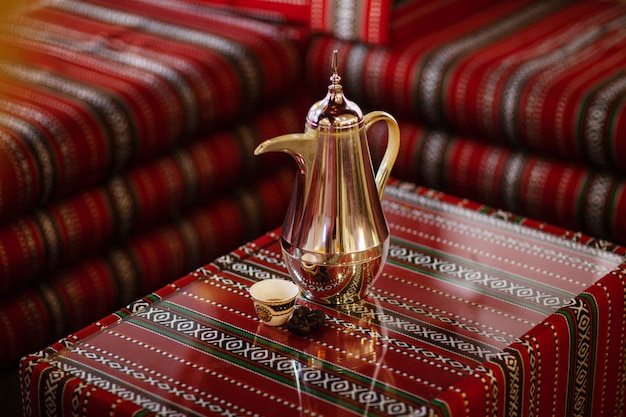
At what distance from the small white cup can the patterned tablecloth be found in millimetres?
17

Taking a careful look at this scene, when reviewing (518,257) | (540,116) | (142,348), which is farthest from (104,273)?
(540,116)

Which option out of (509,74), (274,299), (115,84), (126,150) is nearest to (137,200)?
(126,150)

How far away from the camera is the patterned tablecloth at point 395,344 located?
85cm

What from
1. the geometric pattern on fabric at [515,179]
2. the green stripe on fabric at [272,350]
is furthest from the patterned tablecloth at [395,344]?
the geometric pattern on fabric at [515,179]

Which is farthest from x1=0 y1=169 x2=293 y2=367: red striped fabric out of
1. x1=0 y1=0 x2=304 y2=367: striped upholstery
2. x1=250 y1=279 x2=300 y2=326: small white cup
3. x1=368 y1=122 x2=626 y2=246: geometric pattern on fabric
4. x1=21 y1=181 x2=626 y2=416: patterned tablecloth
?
x1=250 y1=279 x2=300 y2=326: small white cup

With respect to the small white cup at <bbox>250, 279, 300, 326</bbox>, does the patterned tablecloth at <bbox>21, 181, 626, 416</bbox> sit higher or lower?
lower

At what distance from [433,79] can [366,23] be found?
0.20 metres

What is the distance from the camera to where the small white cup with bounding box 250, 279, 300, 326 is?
37.3 inches

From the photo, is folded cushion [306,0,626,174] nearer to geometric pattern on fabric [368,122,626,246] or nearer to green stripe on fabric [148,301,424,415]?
geometric pattern on fabric [368,122,626,246]

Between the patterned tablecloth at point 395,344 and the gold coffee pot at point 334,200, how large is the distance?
0.07 m

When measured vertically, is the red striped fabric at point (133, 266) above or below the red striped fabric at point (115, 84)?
below

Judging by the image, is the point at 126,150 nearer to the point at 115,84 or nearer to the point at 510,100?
the point at 115,84

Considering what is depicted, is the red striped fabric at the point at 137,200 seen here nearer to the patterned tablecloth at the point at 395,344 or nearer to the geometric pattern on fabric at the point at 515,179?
the geometric pattern on fabric at the point at 515,179

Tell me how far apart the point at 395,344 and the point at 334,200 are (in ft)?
0.56
